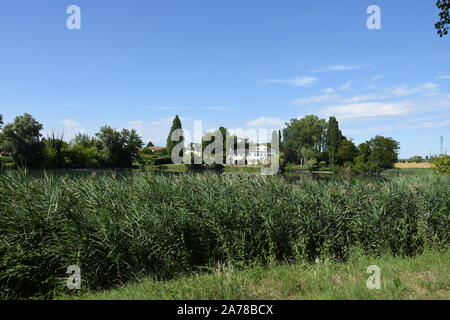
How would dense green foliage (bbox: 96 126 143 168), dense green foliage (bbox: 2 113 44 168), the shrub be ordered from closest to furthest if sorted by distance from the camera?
the shrub, dense green foliage (bbox: 2 113 44 168), dense green foliage (bbox: 96 126 143 168)

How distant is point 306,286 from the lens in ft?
17.0

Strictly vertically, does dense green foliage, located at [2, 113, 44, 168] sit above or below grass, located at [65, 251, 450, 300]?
above

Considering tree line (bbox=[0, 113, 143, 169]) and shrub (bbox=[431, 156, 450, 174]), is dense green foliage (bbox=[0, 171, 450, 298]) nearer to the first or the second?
shrub (bbox=[431, 156, 450, 174])

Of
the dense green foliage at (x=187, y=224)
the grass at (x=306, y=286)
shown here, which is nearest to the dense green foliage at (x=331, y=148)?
the dense green foliage at (x=187, y=224)

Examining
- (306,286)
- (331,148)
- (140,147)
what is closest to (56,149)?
(140,147)

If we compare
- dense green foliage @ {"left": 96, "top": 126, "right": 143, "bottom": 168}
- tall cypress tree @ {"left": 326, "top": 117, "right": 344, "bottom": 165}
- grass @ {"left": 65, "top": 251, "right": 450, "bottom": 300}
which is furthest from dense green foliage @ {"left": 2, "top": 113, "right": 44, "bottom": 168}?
tall cypress tree @ {"left": 326, "top": 117, "right": 344, "bottom": 165}

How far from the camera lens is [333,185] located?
9789 millimetres

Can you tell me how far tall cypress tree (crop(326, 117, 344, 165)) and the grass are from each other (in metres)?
84.7

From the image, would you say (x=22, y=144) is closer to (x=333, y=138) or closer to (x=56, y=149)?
(x=56, y=149)

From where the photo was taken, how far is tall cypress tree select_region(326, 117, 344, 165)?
87688mm
